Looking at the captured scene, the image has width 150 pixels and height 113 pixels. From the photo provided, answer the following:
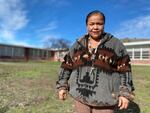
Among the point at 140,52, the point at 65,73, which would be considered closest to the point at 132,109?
the point at 65,73

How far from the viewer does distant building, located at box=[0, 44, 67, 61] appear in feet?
163

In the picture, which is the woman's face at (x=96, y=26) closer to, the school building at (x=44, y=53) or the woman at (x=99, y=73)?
the woman at (x=99, y=73)

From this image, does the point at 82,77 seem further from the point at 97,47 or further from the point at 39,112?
the point at 39,112

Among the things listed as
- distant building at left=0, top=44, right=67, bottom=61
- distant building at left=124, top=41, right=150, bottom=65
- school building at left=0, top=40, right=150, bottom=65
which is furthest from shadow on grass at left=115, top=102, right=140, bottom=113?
distant building at left=0, top=44, right=67, bottom=61

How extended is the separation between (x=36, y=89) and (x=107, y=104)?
19.2ft

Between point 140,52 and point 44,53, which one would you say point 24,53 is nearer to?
point 44,53

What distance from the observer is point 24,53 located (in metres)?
55.2

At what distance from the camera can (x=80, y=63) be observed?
11.8 feet

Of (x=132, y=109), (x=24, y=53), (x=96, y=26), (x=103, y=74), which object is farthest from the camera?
(x=24, y=53)

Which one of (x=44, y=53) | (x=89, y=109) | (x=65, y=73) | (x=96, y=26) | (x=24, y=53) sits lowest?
(x=89, y=109)

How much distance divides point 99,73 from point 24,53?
173ft

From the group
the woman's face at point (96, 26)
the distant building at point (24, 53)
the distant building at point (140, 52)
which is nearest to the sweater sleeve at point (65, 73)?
the woman's face at point (96, 26)

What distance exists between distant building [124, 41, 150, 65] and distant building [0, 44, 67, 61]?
19.7m

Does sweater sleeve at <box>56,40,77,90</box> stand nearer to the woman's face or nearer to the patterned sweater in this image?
the patterned sweater
